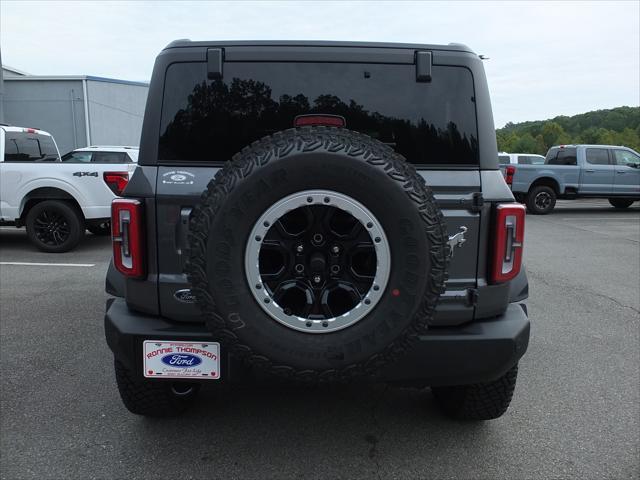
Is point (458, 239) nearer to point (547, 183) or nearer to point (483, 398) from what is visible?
point (483, 398)

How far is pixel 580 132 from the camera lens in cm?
7919

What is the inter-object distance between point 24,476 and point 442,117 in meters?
2.59

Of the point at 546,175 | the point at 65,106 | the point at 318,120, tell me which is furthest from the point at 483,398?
the point at 65,106

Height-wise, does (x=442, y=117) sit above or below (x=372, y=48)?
below

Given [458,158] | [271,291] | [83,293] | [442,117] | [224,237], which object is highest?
Answer: [442,117]

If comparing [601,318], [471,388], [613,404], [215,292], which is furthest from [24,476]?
[601,318]

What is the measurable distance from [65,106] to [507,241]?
20393mm

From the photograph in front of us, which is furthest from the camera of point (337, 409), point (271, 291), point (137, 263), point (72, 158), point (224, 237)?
point (72, 158)

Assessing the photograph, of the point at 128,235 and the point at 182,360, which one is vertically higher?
the point at 128,235

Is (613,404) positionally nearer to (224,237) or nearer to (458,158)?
(458,158)

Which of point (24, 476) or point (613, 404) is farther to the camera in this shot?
point (613, 404)

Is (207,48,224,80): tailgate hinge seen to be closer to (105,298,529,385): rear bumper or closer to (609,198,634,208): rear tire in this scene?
(105,298,529,385): rear bumper

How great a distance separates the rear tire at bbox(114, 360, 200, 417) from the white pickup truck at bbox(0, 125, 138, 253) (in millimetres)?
5308

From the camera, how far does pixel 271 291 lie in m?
2.08
